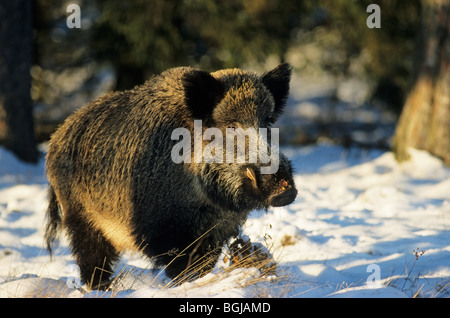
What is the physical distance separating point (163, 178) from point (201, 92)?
2.61 ft

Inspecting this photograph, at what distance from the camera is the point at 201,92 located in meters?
4.51

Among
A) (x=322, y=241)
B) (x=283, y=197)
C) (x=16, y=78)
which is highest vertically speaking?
(x=16, y=78)

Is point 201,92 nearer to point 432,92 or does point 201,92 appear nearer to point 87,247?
point 87,247

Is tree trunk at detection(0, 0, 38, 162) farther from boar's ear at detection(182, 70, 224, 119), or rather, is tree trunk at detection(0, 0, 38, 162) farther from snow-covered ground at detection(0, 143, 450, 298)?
boar's ear at detection(182, 70, 224, 119)

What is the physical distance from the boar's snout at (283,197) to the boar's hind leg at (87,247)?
187 cm

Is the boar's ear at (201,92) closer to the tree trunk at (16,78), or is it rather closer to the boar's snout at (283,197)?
the boar's snout at (283,197)

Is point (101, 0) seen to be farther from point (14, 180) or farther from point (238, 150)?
point (238, 150)

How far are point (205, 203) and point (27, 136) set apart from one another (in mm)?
7111

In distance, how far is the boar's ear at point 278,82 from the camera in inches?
195

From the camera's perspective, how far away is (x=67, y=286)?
4.50 metres

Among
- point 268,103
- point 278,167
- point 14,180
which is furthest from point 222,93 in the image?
point 14,180

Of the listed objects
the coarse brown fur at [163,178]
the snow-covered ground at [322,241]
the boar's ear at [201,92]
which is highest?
the boar's ear at [201,92]

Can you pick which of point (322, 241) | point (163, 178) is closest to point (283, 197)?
point (163, 178)

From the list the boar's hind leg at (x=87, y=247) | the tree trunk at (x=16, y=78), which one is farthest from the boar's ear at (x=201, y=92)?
the tree trunk at (x=16, y=78)
